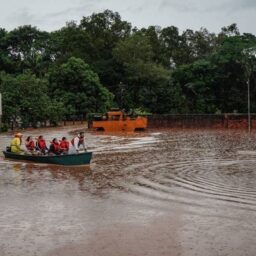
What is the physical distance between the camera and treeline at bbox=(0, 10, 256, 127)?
52344 millimetres

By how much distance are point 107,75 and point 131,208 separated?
57.7 metres

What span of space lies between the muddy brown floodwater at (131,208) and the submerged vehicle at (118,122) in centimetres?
2322

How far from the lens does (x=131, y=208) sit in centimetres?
1346

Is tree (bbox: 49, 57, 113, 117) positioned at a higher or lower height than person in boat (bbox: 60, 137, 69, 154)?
higher

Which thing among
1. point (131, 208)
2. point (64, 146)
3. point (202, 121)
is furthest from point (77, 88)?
point (131, 208)

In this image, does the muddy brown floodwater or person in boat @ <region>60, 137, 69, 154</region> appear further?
person in boat @ <region>60, 137, 69, 154</region>

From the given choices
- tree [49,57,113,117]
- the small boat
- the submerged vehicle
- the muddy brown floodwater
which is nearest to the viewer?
the muddy brown floodwater

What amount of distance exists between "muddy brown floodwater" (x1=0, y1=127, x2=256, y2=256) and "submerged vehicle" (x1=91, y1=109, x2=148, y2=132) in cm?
2322

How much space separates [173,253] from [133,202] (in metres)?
4.64

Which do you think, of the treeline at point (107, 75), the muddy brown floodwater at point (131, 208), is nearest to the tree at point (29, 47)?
the treeline at point (107, 75)

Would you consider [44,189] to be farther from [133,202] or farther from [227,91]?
[227,91]

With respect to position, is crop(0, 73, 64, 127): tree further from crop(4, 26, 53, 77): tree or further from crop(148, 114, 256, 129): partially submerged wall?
crop(4, 26, 53, 77): tree

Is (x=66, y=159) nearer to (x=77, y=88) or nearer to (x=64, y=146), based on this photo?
(x=64, y=146)

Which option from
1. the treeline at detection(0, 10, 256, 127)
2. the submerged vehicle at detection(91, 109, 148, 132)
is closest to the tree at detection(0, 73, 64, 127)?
the treeline at detection(0, 10, 256, 127)
